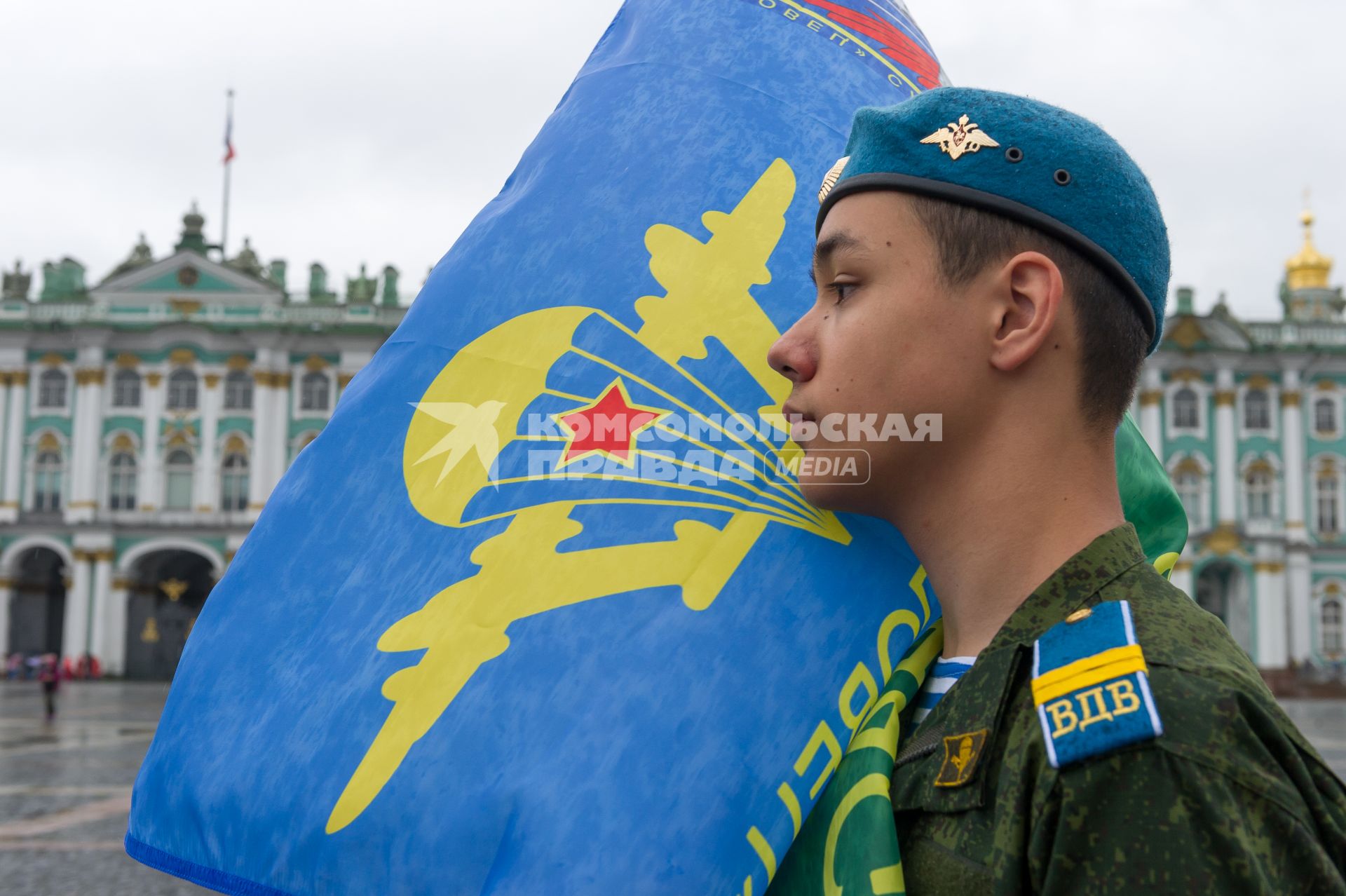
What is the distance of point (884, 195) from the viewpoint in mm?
1050

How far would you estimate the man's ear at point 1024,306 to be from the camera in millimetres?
971

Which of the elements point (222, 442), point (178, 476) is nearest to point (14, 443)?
point (178, 476)

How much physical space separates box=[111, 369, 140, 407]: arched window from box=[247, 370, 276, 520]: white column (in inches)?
127

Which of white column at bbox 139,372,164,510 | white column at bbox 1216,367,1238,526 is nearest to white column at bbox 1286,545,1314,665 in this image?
white column at bbox 1216,367,1238,526

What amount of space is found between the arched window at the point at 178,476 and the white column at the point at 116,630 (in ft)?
8.46

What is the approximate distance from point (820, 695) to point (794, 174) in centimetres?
61

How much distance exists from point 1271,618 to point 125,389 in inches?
1278

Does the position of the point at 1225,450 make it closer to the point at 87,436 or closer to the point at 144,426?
the point at 144,426

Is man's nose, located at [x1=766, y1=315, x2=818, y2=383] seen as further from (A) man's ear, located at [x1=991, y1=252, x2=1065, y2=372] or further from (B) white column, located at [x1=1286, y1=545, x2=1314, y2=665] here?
(B) white column, located at [x1=1286, y1=545, x2=1314, y2=665]

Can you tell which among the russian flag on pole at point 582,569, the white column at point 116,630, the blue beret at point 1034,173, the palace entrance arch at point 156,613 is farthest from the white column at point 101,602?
the blue beret at point 1034,173

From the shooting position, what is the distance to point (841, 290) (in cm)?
108

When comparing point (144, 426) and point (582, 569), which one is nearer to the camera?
point (582, 569)

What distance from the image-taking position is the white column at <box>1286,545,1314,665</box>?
106ft

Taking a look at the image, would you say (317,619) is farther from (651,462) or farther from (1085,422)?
(1085,422)
